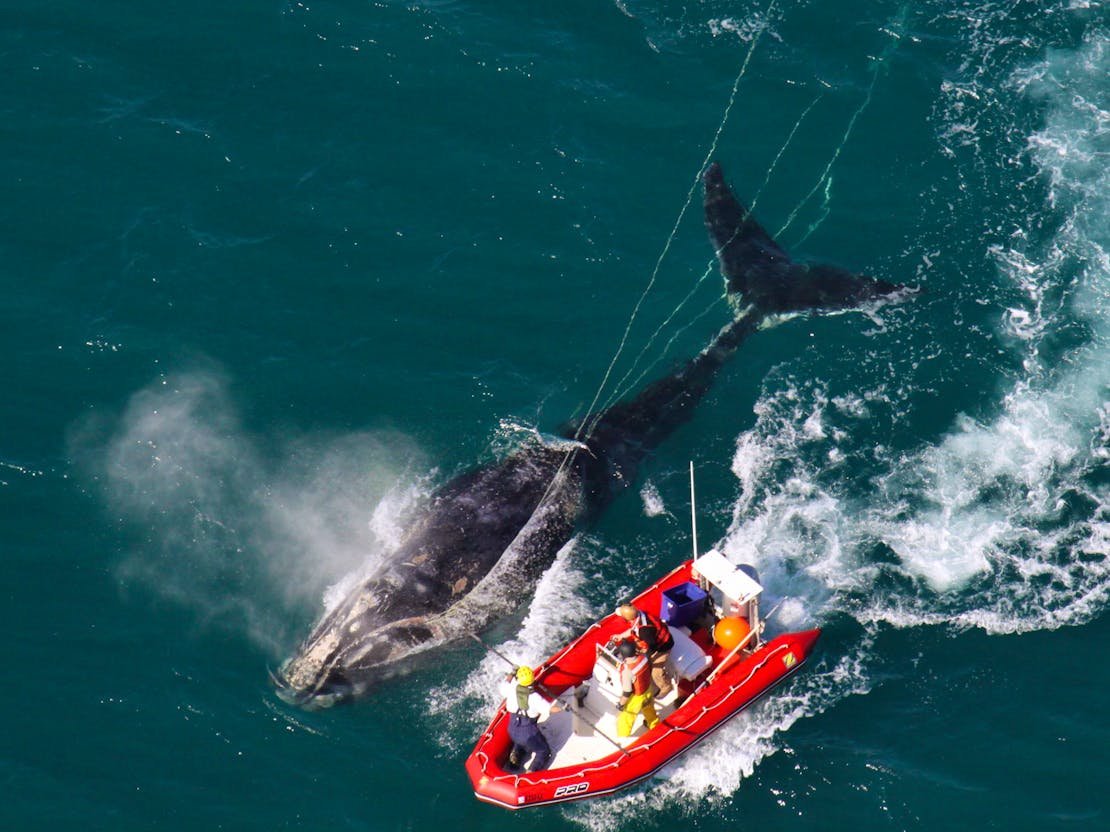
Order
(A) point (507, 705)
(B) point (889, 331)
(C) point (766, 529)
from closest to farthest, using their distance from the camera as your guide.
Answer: (A) point (507, 705) → (C) point (766, 529) → (B) point (889, 331)

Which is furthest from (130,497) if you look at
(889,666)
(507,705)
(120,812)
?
(889,666)

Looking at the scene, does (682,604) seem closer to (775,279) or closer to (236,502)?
(236,502)

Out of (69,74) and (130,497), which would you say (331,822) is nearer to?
(130,497)

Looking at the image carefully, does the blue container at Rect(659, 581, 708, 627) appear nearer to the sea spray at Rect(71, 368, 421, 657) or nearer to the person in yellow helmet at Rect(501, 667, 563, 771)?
the person in yellow helmet at Rect(501, 667, 563, 771)

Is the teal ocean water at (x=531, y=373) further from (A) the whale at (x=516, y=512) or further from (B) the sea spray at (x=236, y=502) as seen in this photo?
(A) the whale at (x=516, y=512)

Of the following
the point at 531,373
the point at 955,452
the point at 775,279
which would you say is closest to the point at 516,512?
the point at 531,373

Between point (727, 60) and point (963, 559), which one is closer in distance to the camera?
point (963, 559)

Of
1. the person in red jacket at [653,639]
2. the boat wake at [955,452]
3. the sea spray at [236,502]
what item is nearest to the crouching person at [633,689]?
the person in red jacket at [653,639]

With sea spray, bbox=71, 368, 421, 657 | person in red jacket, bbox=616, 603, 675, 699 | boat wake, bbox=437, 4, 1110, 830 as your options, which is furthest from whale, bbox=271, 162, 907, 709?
person in red jacket, bbox=616, 603, 675, 699
